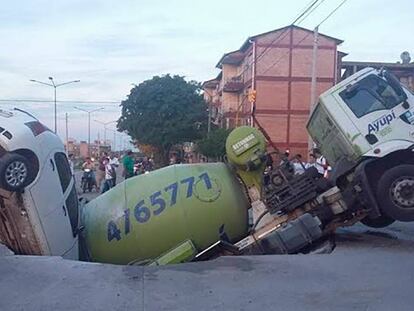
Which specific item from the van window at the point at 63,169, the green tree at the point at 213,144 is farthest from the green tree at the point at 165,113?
the van window at the point at 63,169

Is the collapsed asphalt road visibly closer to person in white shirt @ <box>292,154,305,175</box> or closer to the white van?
the white van

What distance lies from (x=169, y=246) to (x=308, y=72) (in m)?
48.1

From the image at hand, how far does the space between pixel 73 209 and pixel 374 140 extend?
4.61m

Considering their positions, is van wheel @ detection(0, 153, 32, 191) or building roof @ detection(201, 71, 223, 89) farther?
building roof @ detection(201, 71, 223, 89)

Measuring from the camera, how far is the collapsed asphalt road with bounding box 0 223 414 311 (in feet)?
21.0

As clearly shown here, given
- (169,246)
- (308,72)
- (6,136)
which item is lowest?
(169,246)

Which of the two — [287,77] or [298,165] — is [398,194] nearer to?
[298,165]

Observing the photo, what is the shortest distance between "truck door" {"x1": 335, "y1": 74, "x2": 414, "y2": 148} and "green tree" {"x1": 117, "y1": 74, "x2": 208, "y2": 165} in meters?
50.5

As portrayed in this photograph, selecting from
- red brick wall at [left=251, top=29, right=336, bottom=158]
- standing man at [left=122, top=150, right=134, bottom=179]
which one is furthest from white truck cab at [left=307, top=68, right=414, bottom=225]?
red brick wall at [left=251, top=29, right=336, bottom=158]

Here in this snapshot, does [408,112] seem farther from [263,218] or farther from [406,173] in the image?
[263,218]

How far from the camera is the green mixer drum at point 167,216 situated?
10.3 metres

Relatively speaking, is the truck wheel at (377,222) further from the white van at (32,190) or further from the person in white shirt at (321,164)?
the white van at (32,190)

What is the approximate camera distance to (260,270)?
7758 mm

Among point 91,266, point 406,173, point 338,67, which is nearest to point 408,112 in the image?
point 406,173
